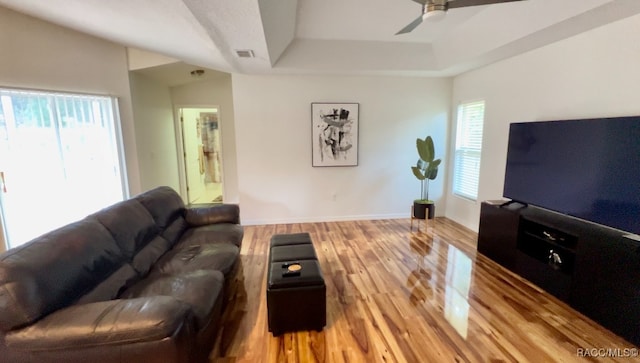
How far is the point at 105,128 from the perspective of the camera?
4.14 meters

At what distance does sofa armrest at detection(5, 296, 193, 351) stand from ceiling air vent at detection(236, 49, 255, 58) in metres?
2.77

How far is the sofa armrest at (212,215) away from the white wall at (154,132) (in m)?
1.87

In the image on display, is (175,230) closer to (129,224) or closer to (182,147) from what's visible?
(129,224)

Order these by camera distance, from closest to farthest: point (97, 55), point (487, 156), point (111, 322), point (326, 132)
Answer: point (111, 322)
point (97, 55)
point (487, 156)
point (326, 132)

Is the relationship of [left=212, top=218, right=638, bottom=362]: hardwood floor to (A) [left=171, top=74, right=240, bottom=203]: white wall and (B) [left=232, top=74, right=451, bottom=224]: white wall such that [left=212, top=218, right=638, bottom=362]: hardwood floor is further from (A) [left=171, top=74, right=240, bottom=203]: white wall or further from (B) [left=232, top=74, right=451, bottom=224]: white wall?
(A) [left=171, top=74, right=240, bottom=203]: white wall

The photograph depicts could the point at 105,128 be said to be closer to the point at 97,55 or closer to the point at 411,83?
the point at 97,55

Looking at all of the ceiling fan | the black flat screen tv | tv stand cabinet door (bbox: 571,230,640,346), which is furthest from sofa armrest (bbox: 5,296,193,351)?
the black flat screen tv

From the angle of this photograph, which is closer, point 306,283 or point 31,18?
point 306,283

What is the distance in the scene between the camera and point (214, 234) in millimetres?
3029

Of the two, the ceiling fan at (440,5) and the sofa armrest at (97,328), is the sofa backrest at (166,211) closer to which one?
the sofa armrest at (97,328)

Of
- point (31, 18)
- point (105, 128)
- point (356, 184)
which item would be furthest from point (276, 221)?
point (31, 18)

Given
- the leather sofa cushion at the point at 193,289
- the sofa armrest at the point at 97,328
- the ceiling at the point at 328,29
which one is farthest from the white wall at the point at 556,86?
the sofa armrest at the point at 97,328

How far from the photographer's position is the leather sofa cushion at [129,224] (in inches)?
85.8

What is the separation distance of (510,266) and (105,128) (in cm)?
561
